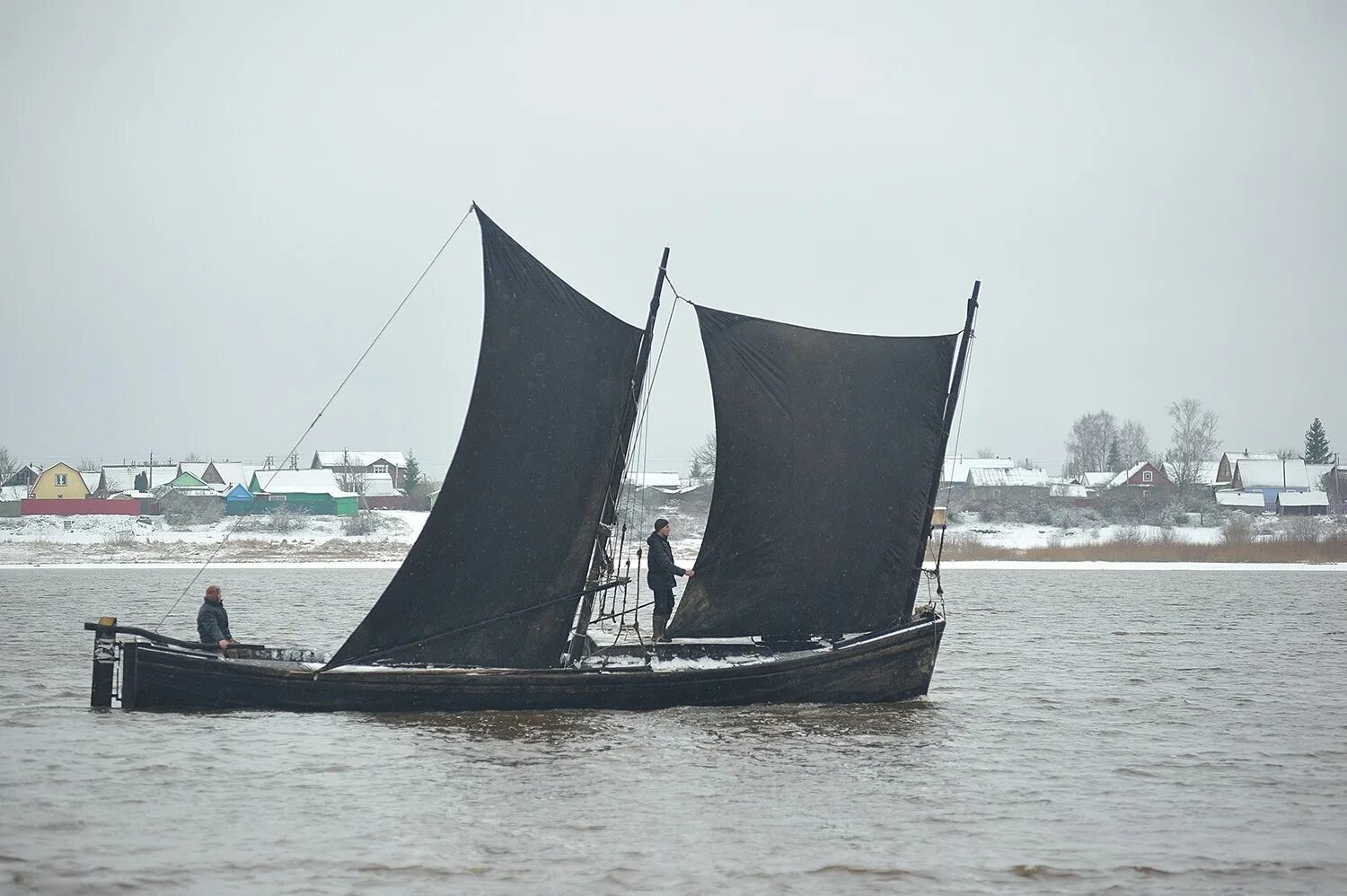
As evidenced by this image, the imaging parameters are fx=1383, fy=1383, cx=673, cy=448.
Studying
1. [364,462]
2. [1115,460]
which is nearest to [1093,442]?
[1115,460]

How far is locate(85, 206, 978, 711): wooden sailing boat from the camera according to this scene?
1916 centimetres

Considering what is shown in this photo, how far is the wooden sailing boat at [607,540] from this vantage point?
1916 centimetres

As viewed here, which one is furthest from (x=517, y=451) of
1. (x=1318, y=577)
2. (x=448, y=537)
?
(x=1318, y=577)

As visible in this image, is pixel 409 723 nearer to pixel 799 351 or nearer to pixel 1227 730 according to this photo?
pixel 799 351

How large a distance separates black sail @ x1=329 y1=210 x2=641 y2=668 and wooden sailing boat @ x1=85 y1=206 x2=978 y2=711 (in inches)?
1.1

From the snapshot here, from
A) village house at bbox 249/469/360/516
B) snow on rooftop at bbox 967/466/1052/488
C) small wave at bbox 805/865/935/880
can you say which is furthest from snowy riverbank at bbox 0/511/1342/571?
small wave at bbox 805/865/935/880

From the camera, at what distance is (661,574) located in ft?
67.9

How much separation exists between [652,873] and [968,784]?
5.10 metres

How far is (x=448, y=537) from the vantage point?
1925 cm

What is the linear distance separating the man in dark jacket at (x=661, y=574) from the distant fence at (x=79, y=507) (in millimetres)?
72538

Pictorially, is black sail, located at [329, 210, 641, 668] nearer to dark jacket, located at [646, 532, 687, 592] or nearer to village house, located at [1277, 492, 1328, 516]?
dark jacket, located at [646, 532, 687, 592]

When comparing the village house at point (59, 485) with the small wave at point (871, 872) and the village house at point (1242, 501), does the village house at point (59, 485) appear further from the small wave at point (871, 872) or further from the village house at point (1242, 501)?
the small wave at point (871, 872)

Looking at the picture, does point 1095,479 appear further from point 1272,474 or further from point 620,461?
point 620,461

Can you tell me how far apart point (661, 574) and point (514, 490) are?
A: 2750 millimetres
